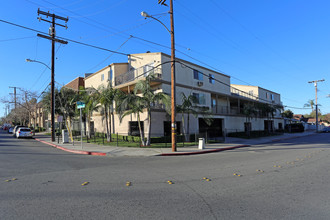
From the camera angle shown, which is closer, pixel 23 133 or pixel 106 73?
pixel 23 133

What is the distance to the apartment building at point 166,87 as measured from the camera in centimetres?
2133

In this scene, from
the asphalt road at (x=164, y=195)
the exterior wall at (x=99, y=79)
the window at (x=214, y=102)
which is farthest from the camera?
the window at (x=214, y=102)

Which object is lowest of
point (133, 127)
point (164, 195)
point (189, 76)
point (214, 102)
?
point (164, 195)

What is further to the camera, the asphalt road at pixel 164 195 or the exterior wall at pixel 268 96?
the exterior wall at pixel 268 96

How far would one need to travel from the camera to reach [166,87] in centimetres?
2192

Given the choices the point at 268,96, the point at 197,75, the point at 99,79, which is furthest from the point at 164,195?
the point at 268,96

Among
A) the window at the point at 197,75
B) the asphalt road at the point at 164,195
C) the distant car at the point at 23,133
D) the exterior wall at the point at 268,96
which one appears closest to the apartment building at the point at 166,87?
the window at the point at 197,75

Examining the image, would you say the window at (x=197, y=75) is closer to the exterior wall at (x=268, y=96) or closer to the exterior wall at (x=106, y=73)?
the exterior wall at (x=106, y=73)

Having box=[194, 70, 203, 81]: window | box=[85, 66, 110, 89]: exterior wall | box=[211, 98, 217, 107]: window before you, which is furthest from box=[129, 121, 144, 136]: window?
box=[211, 98, 217, 107]: window

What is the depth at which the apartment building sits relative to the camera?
2133 centimetres

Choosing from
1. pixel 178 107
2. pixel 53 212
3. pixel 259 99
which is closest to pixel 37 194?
pixel 53 212

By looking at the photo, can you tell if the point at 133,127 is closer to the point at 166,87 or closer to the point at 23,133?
the point at 166,87

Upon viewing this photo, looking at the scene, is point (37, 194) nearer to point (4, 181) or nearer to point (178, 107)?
point (4, 181)

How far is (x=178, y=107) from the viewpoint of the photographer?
19.7 metres
